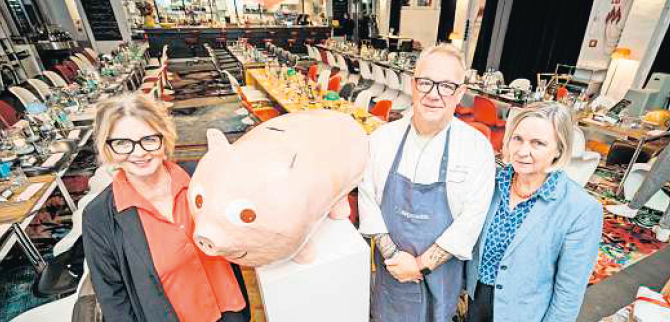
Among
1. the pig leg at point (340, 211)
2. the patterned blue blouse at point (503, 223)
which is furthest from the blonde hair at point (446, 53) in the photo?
the pig leg at point (340, 211)

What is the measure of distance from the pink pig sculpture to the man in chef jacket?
1.33 feet

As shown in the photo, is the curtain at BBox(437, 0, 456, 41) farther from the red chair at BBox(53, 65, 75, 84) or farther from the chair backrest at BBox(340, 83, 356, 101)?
the red chair at BBox(53, 65, 75, 84)

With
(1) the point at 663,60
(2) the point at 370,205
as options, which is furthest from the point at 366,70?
(2) the point at 370,205

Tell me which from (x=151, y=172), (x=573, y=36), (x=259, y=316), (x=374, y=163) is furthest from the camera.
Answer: (x=573, y=36)

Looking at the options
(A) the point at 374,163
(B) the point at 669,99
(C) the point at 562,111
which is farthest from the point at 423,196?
(B) the point at 669,99

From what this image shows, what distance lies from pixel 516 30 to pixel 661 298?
9665mm

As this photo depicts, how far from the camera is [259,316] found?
1863 millimetres

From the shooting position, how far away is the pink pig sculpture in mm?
950

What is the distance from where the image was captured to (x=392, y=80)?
6961 millimetres

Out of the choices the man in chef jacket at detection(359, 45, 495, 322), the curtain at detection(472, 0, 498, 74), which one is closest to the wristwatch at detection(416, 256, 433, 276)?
the man in chef jacket at detection(359, 45, 495, 322)

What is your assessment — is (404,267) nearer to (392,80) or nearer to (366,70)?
(392,80)

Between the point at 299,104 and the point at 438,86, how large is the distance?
13.0ft

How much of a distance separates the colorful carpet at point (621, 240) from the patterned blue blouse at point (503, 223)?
2021 mm

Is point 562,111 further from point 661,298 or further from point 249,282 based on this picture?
point 249,282
